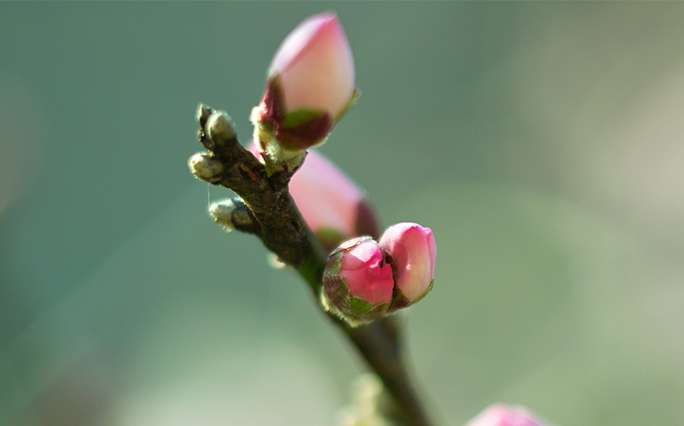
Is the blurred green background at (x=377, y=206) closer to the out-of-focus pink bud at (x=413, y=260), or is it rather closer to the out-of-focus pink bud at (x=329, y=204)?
the out-of-focus pink bud at (x=329, y=204)

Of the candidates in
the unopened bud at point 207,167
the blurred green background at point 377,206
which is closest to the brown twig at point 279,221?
the unopened bud at point 207,167

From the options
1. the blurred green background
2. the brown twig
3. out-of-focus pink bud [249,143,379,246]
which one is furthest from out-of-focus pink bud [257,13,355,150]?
the blurred green background

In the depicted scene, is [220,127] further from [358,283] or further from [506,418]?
[506,418]

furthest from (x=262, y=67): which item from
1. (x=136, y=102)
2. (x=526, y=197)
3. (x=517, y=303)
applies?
(x=517, y=303)

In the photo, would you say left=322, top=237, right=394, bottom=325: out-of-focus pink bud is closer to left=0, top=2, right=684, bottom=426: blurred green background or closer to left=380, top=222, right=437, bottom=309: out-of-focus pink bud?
left=380, top=222, right=437, bottom=309: out-of-focus pink bud

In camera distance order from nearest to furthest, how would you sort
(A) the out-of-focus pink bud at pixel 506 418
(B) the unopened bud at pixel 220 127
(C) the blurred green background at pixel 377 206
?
(B) the unopened bud at pixel 220 127, (A) the out-of-focus pink bud at pixel 506 418, (C) the blurred green background at pixel 377 206

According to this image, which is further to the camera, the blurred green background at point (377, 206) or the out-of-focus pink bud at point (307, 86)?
the blurred green background at point (377, 206)

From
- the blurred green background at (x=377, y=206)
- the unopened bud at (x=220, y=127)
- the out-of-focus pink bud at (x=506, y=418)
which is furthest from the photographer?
the blurred green background at (x=377, y=206)
